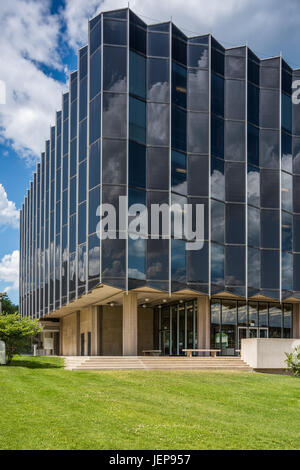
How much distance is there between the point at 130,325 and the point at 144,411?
19684 mm

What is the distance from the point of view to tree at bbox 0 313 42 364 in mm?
30109

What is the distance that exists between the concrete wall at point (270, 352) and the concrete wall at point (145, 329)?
14514 mm

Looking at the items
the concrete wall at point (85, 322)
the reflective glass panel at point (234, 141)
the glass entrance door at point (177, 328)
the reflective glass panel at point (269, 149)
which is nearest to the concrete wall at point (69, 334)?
the concrete wall at point (85, 322)

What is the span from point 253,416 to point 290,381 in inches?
436

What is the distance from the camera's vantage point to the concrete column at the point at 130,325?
117 ft

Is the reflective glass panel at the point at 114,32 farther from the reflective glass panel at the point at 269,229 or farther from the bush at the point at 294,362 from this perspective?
the bush at the point at 294,362

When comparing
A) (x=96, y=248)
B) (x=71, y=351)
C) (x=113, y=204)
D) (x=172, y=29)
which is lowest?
(x=71, y=351)

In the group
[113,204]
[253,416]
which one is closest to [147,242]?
[113,204]

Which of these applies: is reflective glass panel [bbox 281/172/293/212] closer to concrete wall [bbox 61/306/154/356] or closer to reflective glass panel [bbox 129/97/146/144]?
reflective glass panel [bbox 129/97/146/144]

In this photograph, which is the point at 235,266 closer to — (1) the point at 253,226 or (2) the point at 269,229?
(1) the point at 253,226

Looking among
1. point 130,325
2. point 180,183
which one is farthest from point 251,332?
point 180,183

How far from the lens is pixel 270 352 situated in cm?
3319
